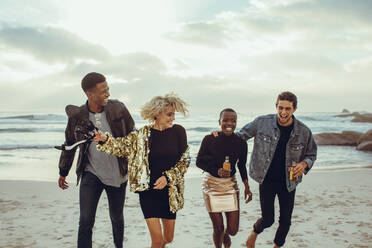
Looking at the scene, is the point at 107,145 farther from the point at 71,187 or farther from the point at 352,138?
the point at 352,138

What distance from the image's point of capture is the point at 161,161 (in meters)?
3.50

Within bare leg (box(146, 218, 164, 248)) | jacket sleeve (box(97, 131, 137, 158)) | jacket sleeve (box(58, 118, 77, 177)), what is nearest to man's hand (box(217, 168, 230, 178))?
bare leg (box(146, 218, 164, 248))

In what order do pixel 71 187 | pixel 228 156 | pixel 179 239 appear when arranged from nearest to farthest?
pixel 228 156 → pixel 179 239 → pixel 71 187

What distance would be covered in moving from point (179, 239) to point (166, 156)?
2064mm

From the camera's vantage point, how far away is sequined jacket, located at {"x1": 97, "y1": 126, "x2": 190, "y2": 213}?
3422mm

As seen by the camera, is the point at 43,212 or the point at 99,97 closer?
the point at 99,97

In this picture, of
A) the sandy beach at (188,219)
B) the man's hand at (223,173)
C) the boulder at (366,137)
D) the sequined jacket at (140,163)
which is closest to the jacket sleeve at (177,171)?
the sequined jacket at (140,163)

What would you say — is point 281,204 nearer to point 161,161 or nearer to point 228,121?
point 228,121

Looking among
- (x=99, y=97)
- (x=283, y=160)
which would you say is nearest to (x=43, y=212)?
(x=99, y=97)

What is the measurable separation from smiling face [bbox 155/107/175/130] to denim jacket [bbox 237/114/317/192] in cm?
101

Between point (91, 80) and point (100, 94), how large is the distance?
6.4 inches

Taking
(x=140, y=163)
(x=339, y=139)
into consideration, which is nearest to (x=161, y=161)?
(x=140, y=163)

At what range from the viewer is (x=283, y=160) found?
407 cm

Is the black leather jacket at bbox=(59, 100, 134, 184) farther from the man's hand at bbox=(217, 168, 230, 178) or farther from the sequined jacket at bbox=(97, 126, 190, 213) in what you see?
the man's hand at bbox=(217, 168, 230, 178)
